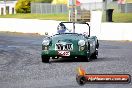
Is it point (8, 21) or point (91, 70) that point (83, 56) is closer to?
point (91, 70)

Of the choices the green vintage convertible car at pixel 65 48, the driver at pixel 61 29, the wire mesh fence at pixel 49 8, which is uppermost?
the wire mesh fence at pixel 49 8

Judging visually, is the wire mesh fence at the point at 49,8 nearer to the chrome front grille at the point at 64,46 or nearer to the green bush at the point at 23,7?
the green bush at the point at 23,7

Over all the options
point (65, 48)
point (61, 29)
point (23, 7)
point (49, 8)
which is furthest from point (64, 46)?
point (23, 7)

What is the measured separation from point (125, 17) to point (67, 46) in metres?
41.7

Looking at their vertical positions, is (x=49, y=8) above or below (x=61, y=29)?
above

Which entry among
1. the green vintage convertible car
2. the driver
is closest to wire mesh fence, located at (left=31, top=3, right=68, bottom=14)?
the driver

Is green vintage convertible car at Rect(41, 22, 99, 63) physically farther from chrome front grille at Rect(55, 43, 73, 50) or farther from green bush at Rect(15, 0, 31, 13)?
green bush at Rect(15, 0, 31, 13)

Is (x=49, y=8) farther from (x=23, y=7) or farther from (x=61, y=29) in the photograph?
(x=61, y=29)

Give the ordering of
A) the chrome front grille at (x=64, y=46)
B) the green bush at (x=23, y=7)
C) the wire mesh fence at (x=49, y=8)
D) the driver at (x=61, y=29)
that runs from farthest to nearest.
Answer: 1. the green bush at (x=23, y=7)
2. the wire mesh fence at (x=49, y=8)
3. the driver at (x=61, y=29)
4. the chrome front grille at (x=64, y=46)

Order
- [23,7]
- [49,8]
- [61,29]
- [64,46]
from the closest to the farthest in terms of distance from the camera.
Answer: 1. [64,46]
2. [61,29]
3. [49,8]
4. [23,7]

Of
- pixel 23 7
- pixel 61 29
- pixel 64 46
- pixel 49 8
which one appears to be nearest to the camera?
pixel 64 46

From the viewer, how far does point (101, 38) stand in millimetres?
37500

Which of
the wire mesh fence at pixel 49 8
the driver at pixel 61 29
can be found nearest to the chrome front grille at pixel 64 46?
the driver at pixel 61 29

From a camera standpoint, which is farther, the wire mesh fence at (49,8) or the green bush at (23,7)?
the green bush at (23,7)
